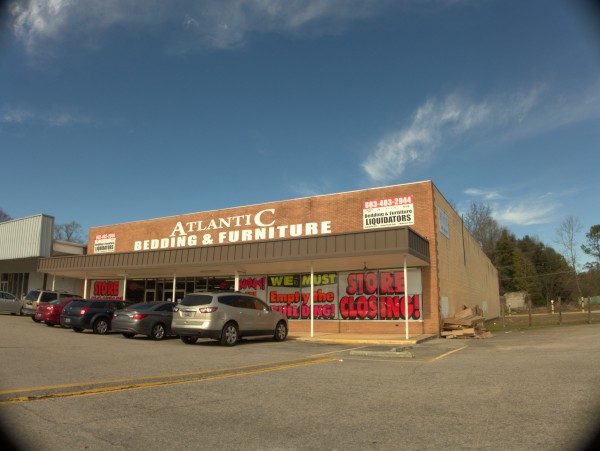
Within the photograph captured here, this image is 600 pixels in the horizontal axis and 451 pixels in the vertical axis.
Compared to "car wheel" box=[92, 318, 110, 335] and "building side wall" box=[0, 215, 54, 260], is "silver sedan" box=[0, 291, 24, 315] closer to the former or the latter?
"building side wall" box=[0, 215, 54, 260]

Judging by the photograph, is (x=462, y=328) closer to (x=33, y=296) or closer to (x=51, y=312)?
(x=51, y=312)

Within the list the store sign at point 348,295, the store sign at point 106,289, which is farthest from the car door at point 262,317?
the store sign at point 106,289

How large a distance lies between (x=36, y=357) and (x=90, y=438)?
719 centimetres

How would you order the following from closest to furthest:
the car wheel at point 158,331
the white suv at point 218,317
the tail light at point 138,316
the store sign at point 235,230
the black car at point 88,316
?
the white suv at point 218,317 → the tail light at point 138,316 → the car wheel at point 158,331 → the black car at point 88,316 → the store sign at point 235,230

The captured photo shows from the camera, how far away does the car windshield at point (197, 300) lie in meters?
14.7

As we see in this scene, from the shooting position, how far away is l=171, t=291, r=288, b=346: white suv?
1445 centimetres

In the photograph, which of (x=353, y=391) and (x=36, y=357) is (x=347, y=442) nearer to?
(x=353, y=391)

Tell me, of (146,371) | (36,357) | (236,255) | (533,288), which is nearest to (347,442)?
(146,371)

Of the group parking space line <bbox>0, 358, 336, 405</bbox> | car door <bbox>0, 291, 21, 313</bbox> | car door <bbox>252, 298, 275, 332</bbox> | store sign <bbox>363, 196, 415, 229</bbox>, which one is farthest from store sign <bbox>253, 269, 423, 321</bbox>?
car door <bbox>0, 291, 21, 313</bbox>

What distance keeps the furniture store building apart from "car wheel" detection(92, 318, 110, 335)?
522 cm

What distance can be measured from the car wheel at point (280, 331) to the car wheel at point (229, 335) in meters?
2.37

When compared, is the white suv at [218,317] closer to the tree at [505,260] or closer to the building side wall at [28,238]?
the building side wall at [28,238]

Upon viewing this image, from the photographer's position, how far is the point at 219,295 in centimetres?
1491

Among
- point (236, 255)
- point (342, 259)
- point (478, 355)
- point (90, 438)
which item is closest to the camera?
point (90, 438)
